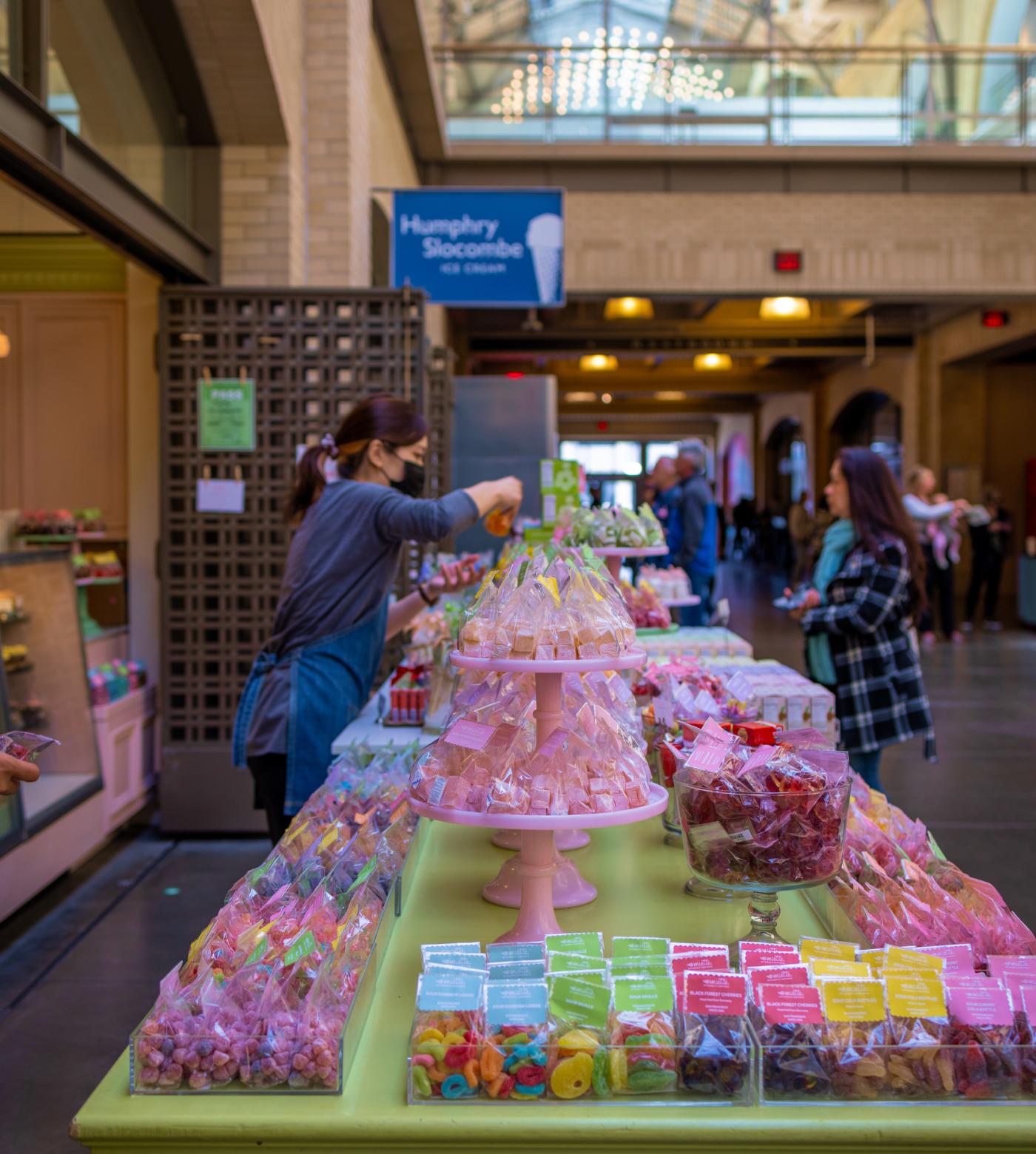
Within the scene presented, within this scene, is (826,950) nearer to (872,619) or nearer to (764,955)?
(764,955)

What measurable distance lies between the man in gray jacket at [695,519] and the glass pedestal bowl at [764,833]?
Result: 6.69 meters

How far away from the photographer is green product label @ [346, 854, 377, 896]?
198 centimetres

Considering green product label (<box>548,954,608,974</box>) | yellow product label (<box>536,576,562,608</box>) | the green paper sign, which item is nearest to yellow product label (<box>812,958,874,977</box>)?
green product label (<box>548,954,608,974</box>)

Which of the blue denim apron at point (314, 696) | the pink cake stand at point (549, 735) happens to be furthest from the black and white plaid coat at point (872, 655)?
the pink cake stand at point (549, 735)

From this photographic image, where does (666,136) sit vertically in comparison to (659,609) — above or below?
above

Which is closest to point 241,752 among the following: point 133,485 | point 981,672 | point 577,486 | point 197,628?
point 577,486

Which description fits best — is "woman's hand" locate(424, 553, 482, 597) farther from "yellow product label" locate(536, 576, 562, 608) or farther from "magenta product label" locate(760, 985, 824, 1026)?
"magenta product label" locate(760, 985, 824, 1026)

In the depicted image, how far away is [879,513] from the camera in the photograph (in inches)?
173

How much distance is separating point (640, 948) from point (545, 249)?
17.9 feet

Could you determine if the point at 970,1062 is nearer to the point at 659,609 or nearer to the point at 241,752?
the point at 241,752

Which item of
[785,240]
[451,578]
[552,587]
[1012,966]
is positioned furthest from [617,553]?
[785,240]

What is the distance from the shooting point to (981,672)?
34.9 feet

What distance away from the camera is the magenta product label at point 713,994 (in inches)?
61.9

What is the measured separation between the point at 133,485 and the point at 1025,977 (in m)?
5.16
